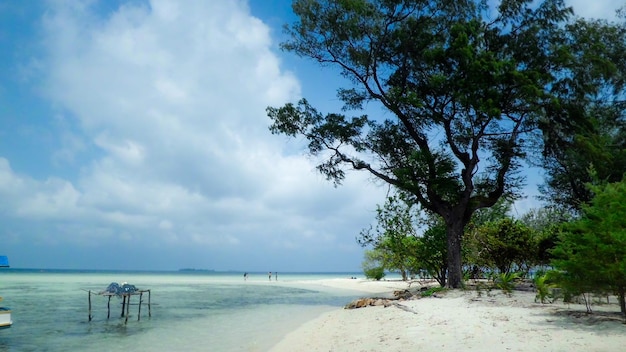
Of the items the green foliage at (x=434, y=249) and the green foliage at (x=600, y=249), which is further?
the green foliage at (x=434, y=249)

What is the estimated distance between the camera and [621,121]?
2356cm

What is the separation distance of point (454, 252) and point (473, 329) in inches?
494

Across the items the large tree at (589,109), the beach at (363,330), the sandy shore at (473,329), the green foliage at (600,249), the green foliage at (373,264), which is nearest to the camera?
the sandy shore at (473,329)

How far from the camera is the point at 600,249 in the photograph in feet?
33.3

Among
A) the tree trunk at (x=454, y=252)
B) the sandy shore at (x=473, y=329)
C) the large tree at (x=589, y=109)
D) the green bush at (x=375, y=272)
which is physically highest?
the large tree at (x=589, y=109)

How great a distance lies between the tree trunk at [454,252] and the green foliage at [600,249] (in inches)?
434

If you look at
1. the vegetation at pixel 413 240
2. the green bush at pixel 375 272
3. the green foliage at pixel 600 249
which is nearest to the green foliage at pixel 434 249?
the vegetation at pixel 413 240

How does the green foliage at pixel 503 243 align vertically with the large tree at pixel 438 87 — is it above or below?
below

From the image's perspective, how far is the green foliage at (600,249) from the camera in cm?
999

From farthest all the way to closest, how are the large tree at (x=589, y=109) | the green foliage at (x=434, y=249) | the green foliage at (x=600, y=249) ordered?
the green foliage at (x=434, y=249) → the large tree at (x=589, y=109) → the green foliage at (x=600, y=249)

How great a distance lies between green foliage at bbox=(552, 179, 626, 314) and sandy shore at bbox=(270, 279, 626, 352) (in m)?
0.82

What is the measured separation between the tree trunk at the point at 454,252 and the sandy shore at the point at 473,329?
574cm

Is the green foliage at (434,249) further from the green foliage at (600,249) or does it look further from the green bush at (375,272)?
the green bush at (375,272)

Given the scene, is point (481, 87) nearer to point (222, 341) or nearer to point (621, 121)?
point (621, 121)
